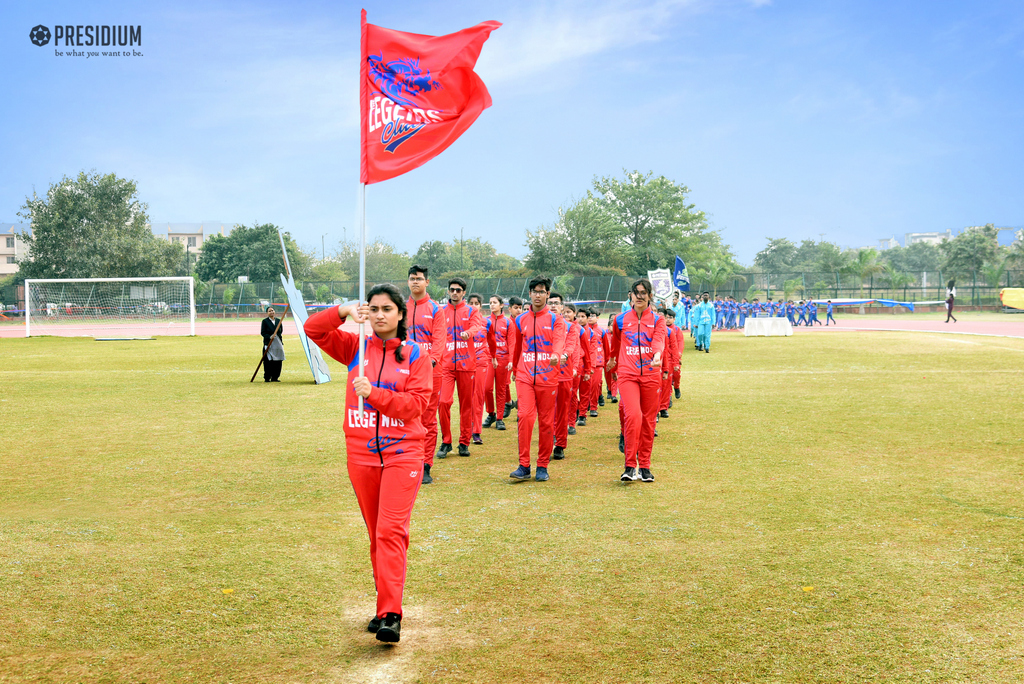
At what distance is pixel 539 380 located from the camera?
780cm

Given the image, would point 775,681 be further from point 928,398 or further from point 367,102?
point 928,398

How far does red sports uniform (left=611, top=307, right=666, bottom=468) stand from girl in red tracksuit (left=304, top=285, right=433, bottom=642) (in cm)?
352

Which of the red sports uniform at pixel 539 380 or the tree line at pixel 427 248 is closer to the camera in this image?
the red sports uniform at pixel 539 380

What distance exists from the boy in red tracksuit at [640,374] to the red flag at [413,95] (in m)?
2.98

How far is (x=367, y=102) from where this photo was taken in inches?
189

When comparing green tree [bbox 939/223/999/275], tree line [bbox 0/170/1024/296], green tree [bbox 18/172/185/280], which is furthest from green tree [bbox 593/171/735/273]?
green tree [bbox 18/172/185/280]

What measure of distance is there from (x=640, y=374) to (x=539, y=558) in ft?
8.58

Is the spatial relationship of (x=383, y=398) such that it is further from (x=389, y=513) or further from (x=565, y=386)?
(x=565, y=386)

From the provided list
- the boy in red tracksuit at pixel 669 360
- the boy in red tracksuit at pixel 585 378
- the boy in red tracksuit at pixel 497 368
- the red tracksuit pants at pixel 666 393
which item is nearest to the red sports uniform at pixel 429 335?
the boy in red tracksuit at pixel 497 368

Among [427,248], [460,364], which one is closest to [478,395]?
[460,364]

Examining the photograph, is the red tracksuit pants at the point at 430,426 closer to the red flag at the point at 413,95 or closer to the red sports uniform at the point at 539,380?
the red sports uniform at the point at 539,380

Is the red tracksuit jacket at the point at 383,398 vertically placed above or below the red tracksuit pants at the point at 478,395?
above

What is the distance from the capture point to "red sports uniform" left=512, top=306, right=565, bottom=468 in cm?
775

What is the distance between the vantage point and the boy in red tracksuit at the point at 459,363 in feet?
28.8
